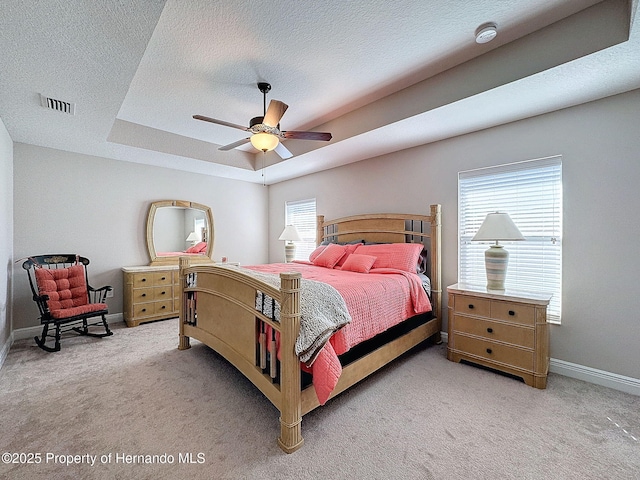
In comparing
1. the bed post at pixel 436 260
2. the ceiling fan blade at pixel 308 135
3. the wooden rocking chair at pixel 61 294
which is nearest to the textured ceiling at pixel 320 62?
the ceiling fan blade at pixel 308 135

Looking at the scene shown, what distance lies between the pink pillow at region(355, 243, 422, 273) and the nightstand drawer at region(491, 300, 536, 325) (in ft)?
2.85

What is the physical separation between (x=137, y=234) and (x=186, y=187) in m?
1.11

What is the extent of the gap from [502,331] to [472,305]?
319mm

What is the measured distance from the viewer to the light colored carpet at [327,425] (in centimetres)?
154

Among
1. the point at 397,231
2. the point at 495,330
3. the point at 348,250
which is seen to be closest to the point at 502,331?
the point at 495,330

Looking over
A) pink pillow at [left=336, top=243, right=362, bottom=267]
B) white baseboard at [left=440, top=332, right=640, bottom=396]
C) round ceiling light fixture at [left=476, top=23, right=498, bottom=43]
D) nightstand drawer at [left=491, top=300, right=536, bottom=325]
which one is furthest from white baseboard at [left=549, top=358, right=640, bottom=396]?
round ceiling light fixture at [left=476, top=23, right=498, bottom=43]

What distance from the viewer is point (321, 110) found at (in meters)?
3.42

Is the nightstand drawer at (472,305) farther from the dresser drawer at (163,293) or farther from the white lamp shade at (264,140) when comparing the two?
the dresser drawer at (163,293)

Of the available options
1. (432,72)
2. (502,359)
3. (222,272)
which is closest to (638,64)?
(432,72)

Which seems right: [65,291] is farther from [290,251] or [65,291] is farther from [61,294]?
[290,251]

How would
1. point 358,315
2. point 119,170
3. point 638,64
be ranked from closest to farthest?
point 638,64 < point 358,315 < point 119,170

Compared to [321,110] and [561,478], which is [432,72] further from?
[561,478]

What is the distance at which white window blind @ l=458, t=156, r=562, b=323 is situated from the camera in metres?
2.70

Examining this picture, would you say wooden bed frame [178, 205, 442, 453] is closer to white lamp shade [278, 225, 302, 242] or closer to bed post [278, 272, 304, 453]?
bed post [278, 272, 304, 453]
